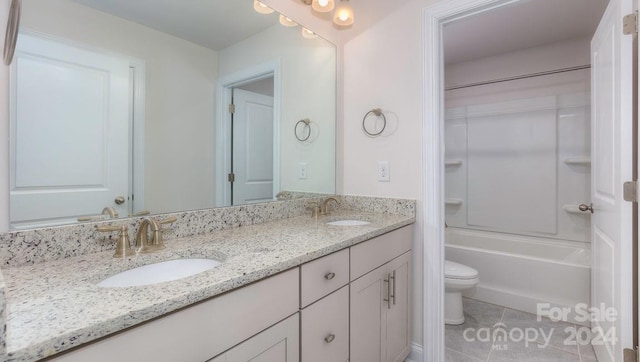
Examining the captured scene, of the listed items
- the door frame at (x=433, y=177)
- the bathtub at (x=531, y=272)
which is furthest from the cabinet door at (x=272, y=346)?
the bathtub at (x=531, y=272)

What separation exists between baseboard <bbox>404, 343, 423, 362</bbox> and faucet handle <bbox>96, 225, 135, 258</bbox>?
1556 millimetres

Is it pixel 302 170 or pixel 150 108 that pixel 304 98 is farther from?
pixel 150 108

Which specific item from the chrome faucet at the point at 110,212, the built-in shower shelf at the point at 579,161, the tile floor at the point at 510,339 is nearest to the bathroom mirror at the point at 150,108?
the chrome faucet at the point at 110,212

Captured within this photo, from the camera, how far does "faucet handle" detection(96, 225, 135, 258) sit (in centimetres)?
97

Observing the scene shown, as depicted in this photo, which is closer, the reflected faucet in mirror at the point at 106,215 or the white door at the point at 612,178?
the reflected faucet in mirror at the point at 106,215

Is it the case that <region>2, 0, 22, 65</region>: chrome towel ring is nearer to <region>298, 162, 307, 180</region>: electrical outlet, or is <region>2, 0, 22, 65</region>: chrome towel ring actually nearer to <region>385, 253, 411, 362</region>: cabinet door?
<region>298, 162, 307, 180</region>: electrical outlet

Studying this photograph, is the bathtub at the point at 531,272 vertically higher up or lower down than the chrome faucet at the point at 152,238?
lower down

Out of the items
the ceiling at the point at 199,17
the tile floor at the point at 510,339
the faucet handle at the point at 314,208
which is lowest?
the tile floor at the point at 510,339

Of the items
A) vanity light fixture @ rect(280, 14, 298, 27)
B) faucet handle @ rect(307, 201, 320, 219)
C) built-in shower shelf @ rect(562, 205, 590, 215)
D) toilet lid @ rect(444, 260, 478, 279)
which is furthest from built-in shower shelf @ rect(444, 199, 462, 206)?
vanity light fixture @ rect(280, 14, 298, 27)

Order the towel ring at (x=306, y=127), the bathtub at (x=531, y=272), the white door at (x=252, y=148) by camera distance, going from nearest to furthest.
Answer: the white door at (x=252, y=148) → the towel ring at (x=306, y=127) → the bathtub at (x=531, y=272)

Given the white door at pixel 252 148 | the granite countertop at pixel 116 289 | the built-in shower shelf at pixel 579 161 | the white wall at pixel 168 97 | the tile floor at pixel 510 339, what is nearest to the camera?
the granite countertop at pixel 116 289

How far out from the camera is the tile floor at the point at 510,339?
5.94 feet

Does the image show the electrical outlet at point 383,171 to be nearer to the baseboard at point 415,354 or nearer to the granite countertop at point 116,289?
the granite countertop at point 116,289

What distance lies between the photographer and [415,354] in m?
1.71
